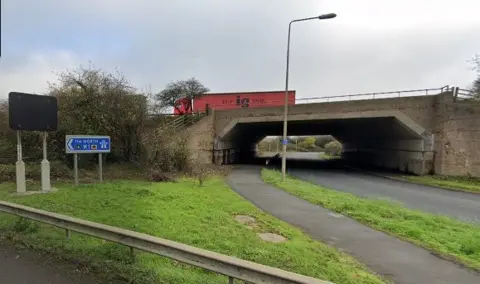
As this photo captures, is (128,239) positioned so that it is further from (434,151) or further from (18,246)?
(434,151)

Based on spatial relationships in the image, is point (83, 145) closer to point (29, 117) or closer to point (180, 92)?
point (29, 117)

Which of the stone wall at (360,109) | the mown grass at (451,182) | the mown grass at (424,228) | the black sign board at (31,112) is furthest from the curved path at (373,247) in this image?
the stone wall at (360,109)

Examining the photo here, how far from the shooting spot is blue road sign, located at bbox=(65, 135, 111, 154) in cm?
1534

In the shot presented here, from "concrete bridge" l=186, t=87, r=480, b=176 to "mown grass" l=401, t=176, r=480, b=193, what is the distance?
43.4 inches

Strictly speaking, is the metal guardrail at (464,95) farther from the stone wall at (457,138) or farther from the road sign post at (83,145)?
the road sign post at (83,145)

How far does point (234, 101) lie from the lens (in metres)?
43.1

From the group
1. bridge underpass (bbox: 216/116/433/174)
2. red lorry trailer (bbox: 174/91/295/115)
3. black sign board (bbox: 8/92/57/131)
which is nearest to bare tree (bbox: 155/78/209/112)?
red lorry trailer (bbox: 174/91/295/115)

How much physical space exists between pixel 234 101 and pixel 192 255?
38476 millimetres

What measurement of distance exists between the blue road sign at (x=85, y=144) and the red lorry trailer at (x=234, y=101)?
23.9 meters

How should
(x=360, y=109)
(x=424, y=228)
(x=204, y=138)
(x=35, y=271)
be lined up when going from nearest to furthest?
(x=35, y=271)
(x=424, y=228)
(x=360, y=109)
(x=204, y=138)

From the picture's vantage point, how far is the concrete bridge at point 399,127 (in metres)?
26.2

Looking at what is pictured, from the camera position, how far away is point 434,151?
27500 millimetres

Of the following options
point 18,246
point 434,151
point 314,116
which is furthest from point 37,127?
point 434,151

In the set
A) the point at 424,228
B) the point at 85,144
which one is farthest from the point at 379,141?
the point at 85,144
